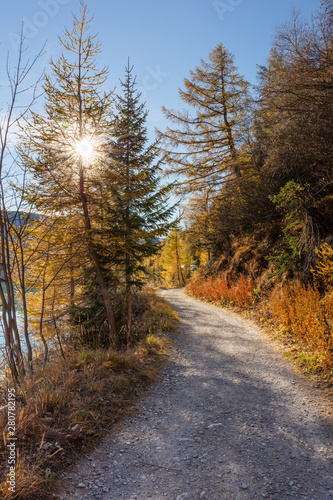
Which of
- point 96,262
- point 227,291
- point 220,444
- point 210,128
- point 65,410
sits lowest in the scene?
point 220,444

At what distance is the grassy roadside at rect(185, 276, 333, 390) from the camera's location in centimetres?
495

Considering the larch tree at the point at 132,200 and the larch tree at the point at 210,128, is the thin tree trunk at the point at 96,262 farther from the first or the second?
the larch tree at the point at 210,128

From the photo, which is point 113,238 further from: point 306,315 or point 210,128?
point 210,128

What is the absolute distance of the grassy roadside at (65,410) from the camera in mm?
2508

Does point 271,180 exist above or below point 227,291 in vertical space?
above

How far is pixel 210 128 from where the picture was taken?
13.7 meters

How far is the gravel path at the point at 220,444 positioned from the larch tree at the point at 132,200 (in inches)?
132

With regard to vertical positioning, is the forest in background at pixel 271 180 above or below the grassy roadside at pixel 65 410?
above

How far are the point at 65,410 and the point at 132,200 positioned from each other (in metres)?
6.18

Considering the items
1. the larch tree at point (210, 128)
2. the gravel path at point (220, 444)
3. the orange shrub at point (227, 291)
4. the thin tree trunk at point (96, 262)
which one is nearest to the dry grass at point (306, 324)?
the gravel path at point (220, 444)

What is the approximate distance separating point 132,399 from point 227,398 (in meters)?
1.64

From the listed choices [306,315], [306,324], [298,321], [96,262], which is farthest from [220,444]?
[96,262]

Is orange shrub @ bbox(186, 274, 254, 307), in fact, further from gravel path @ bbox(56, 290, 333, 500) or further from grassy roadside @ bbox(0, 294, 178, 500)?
grassy roadside @ bbox(0, 294, 178, 500)

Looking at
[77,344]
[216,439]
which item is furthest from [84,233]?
[216,439]
